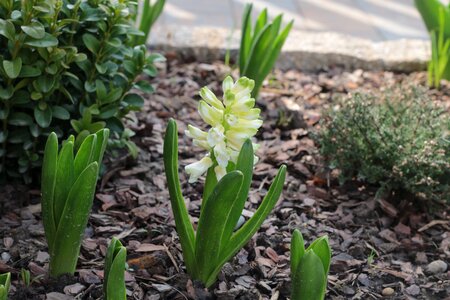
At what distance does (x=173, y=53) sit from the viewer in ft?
12.9

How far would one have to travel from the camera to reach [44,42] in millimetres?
2311

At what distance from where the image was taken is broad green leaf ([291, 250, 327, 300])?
1734 mm

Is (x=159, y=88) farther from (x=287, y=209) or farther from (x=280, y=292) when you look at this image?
(x=280, y=292)

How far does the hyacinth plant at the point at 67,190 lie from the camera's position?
1933 mm

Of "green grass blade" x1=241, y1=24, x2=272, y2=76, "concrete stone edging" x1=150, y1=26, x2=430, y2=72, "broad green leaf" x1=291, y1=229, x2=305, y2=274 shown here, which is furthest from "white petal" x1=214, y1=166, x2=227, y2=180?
"concrete stone edging" x1=150, y1=26, x2=430, y2=72

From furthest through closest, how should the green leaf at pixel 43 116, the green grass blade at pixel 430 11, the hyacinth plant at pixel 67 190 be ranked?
1. the green grass blade at pixel 430 11
2. the green leaf at pixel 43 116
3. the hyacinth plant at pixel 67 190

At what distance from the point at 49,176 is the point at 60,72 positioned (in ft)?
1.95

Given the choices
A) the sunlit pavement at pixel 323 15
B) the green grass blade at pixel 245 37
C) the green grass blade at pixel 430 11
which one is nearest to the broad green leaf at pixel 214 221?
the green grass blade at pixel 245 37

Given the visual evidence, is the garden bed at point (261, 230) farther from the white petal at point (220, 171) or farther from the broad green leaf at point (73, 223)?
the white petal at point (220, 171)

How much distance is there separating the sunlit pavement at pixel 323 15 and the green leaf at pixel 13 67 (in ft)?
7.86

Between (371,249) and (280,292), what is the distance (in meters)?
0.44

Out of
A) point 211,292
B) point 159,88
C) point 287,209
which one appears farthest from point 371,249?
point 159,88

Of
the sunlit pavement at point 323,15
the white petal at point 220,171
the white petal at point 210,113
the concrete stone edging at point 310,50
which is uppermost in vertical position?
the white petal at point 210,113

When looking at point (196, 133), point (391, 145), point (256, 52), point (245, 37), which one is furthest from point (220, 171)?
point (245, 37)
